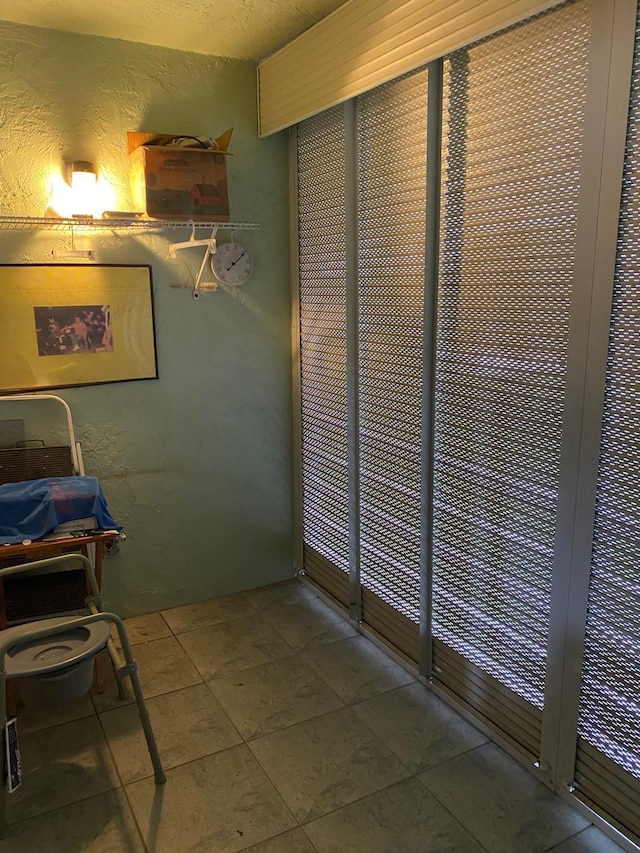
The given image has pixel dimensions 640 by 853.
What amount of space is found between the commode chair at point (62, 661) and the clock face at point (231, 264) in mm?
1650

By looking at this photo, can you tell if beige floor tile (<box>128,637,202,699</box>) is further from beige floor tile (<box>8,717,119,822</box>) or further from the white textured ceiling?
the white textured ceiling

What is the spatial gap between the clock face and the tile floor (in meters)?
1.88

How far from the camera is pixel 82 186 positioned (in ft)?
9.46

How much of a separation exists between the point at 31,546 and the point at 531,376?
1927 millimetres

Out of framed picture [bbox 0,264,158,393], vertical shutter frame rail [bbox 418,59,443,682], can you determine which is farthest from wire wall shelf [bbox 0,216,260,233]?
vertical shutter frame rail [bbox 418,59,443,682]

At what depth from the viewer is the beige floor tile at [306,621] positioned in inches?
127

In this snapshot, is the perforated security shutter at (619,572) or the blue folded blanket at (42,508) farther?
the blue folded blanket at (42,508)

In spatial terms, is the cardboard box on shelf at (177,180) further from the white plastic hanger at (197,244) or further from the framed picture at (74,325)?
the framed picture at (74,325)

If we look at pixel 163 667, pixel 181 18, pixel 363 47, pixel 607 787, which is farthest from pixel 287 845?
pixel 181 18

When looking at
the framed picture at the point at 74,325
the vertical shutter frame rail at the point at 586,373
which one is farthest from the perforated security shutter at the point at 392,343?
the framed picture at the point at 74,325

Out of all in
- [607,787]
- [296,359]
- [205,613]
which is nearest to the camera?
[607,787]

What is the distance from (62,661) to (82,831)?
1.80ft

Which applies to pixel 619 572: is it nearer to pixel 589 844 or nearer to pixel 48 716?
pixel 589 844

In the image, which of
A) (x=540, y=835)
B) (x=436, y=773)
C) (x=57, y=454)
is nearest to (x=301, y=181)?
(x=57, y=454)
